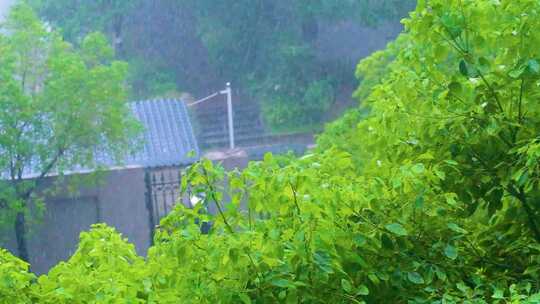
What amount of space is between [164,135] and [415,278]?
801 centimetres

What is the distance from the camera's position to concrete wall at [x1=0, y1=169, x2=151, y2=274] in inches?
328

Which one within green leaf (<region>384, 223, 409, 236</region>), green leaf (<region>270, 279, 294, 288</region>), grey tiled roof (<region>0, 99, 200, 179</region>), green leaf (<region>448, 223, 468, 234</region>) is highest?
green leaf (<region>384, 223, 409, 236</region>)

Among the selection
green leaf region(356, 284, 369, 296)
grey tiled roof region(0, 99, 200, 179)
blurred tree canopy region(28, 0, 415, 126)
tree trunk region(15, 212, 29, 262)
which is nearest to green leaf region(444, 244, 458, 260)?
green leaf region(356, 284, 369, 296)

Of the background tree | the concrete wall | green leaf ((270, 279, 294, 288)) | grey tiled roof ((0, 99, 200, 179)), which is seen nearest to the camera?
green leaf ((270, 279, 294, 288))

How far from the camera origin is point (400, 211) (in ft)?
5.91

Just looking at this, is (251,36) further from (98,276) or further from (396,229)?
(396,229)

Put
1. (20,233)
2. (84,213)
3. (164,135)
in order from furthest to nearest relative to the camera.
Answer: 1. (164,135)
2. (84,213)
3. (20,233)

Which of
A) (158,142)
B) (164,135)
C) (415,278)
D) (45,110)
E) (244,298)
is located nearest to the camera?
(244,298)

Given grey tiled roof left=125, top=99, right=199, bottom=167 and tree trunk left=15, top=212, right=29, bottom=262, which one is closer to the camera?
tree trunk left=15, top=212, right=29, bottom=262

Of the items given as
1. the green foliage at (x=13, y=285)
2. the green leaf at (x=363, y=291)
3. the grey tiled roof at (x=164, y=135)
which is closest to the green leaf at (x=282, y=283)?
the green leaf at (x=363, y=291)

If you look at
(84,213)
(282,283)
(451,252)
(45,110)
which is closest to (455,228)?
(451,252)

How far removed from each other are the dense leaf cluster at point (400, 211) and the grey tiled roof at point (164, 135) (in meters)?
6.68

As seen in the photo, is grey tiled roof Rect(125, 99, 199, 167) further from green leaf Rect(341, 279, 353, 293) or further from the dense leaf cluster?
green leaf Rect(341, 279, 353, 293)

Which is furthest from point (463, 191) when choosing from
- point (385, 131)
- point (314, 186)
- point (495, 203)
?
point (314, 186)
